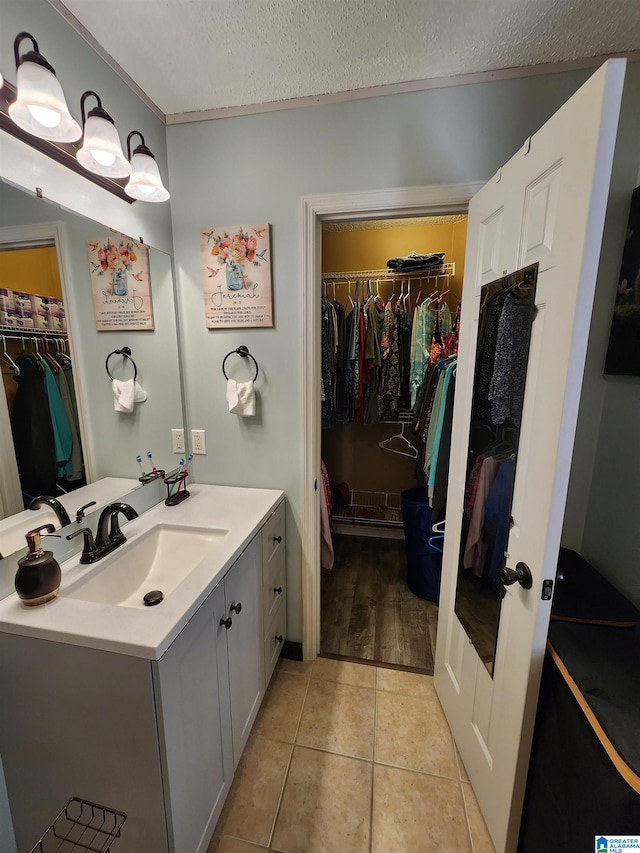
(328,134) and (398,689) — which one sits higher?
(328,134)

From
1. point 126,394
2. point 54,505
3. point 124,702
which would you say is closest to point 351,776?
point 124,702

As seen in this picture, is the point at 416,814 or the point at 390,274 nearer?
the point at 416,814

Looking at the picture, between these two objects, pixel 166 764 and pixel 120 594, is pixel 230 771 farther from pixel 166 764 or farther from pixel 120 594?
pixel 120 594

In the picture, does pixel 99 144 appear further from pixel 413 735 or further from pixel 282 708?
pixel 413 735

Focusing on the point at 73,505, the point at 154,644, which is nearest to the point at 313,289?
the point at 73,505

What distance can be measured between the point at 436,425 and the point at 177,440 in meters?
1.33

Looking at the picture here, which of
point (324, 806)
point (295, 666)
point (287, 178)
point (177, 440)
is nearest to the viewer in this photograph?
point (324, 806)

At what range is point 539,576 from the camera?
0.87m

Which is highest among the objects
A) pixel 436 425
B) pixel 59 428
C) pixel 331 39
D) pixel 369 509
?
pixel 331 39

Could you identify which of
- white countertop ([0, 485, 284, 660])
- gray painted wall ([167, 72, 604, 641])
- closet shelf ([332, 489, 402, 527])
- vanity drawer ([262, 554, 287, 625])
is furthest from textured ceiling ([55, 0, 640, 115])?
closet shelf ([332, 489, 402, 527])

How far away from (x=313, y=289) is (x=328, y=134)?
0.59 metres

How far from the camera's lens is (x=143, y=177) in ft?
4.00

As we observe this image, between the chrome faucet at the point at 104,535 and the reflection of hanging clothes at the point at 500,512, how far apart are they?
3.92 ft

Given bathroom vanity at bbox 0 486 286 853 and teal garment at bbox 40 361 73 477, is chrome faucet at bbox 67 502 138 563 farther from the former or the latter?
teal garment at bbox 40 361 73 477
